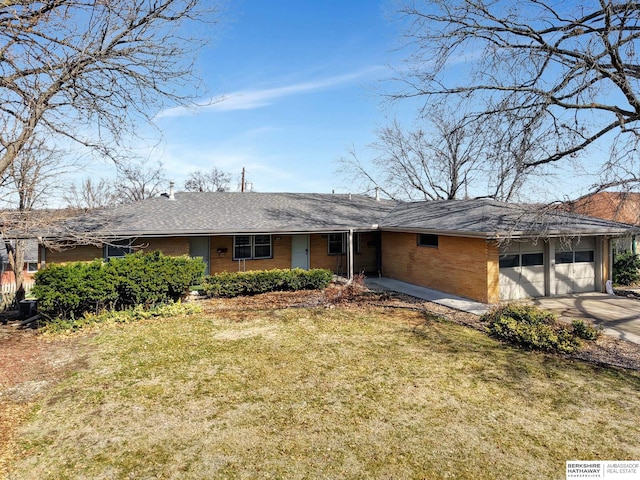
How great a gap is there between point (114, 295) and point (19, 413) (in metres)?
5.02

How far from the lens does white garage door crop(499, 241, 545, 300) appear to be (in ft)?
39.0

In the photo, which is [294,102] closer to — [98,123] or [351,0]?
[351,0]

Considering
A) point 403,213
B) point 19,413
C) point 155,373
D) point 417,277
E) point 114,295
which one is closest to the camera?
point 19,413

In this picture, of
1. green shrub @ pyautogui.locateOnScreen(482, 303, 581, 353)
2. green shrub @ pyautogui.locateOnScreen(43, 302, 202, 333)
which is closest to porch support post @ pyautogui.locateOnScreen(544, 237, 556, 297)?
green shrub @ pyautogui.locateOnScreen(482, 303, 581, 353)

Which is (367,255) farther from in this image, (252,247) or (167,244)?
(167,244)

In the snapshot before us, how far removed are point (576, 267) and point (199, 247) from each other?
14.3m

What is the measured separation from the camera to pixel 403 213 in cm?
1717

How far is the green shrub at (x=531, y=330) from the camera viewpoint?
289 inches

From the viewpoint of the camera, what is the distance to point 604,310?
415 inches

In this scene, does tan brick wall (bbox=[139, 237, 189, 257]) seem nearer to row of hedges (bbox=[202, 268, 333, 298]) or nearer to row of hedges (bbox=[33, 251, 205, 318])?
row of hedges (bbox=[202, 268, 333, 298])

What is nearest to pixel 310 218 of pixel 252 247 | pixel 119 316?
pixel 252 247

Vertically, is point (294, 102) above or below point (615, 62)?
above

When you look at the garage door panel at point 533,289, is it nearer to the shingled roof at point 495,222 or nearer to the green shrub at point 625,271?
the shingled roof at point 495,222

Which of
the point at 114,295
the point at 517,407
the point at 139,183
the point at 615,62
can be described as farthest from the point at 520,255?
the point at 139,183
